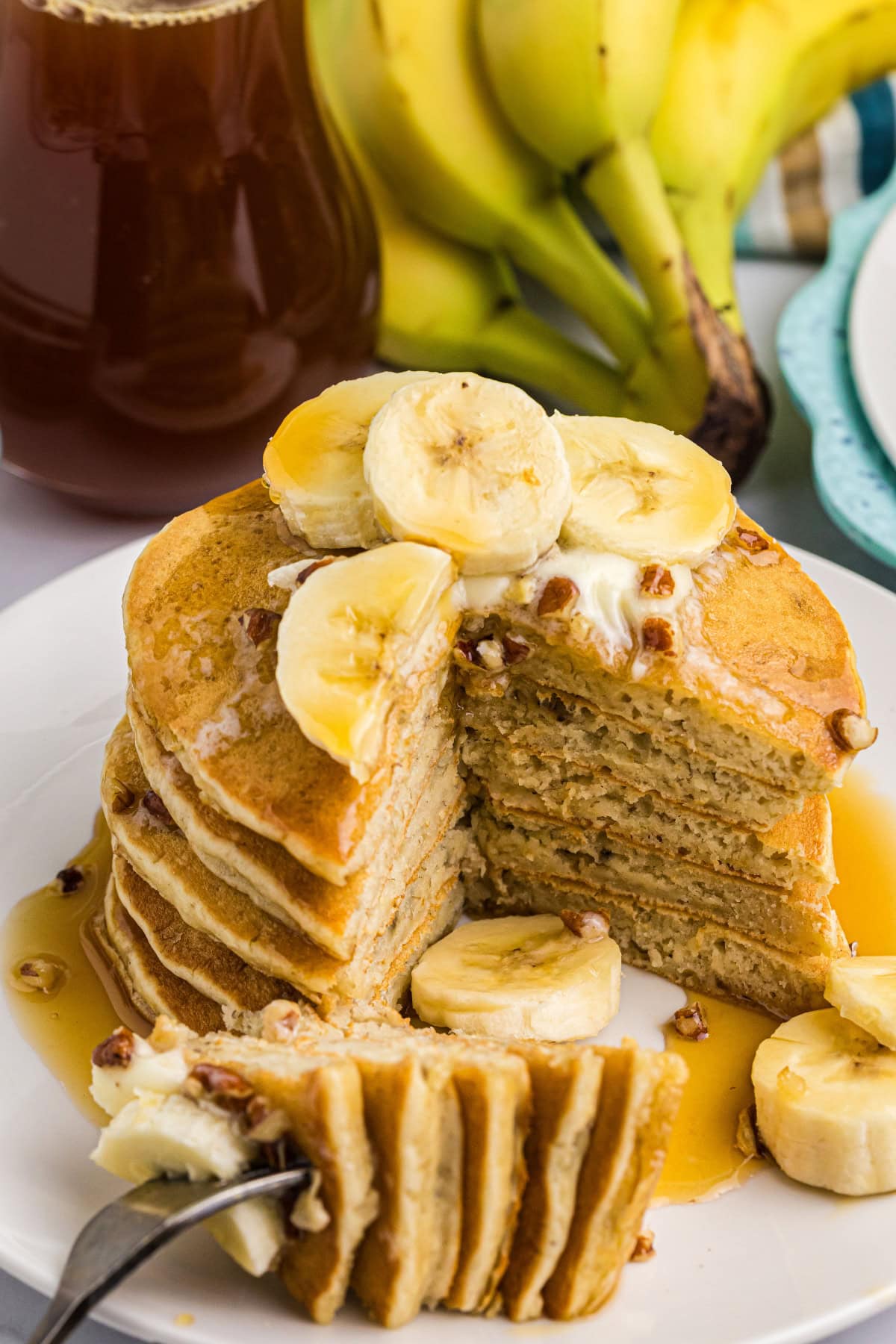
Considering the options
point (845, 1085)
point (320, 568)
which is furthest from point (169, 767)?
point (845, 1085)

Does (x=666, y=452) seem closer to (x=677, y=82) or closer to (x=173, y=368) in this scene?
(x=173, y=368)

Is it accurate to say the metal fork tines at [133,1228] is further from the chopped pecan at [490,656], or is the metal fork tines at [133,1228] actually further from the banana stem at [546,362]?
the banana stem at [546,362]

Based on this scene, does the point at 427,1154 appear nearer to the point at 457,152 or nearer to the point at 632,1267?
the point at 632,1267

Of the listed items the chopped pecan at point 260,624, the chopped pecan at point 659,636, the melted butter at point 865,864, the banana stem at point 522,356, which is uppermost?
the chopped pecan at point 659,636

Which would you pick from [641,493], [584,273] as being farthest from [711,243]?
[641,493]

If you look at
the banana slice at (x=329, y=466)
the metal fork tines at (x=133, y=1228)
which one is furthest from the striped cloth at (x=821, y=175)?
the metal fork tines at (x=133, y=1228)

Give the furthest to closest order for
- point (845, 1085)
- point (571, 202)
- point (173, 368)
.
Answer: point (571, 202), point (173, 368), point (845, 1085)
